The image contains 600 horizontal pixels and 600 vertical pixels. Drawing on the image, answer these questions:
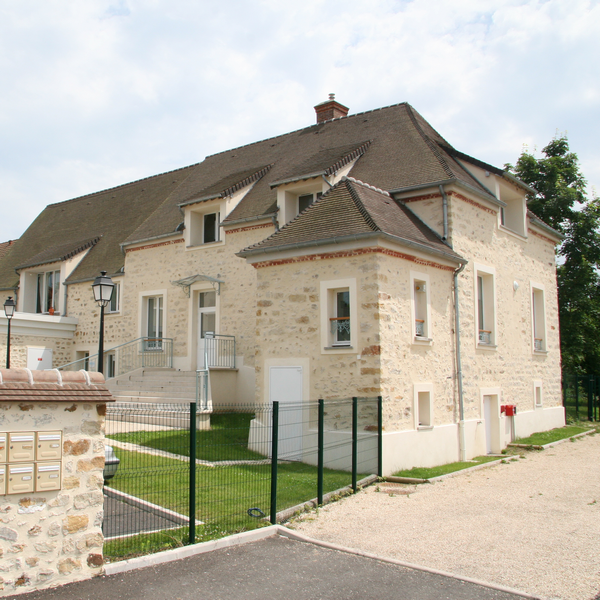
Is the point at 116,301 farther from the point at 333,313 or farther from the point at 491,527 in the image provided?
the point at 491,527

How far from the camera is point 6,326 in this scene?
21062 millimetres

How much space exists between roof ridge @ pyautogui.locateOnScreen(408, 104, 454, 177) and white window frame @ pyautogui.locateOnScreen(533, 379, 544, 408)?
23.9ft

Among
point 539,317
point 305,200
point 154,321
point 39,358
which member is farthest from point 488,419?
point 39,358

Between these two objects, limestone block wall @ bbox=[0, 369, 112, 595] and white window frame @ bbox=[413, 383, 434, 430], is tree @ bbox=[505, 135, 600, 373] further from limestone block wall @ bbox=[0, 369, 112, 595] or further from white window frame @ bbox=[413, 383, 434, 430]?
limestone block wall @ bbox=[0, 369, 112, 595]

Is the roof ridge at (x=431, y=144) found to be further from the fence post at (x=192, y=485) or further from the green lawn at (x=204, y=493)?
the fence post at (x=192, y=485)

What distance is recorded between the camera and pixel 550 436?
57.0 ft

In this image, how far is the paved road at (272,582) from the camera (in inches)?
211

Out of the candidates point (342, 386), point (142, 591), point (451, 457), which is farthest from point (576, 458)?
point (142, 591)

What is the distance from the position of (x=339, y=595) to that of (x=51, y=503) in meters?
2.67

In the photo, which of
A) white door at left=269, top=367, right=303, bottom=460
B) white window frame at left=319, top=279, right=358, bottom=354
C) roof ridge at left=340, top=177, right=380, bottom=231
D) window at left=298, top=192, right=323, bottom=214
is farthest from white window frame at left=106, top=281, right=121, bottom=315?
white window frame at left=319, top=279, right=358, bottom=354

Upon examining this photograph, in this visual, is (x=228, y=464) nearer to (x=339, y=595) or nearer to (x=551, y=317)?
(x=339, y=595)

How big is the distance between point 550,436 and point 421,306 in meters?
6.87

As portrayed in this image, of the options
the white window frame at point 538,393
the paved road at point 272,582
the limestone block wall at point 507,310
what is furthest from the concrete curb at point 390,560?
the white window frame at point 538,393

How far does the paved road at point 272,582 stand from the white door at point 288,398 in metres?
4.99
